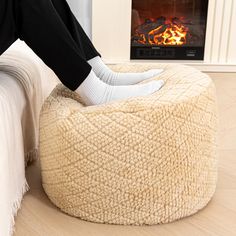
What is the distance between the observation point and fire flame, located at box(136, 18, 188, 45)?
126 inches

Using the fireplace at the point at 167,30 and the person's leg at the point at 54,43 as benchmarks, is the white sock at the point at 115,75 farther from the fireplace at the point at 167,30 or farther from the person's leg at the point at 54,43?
the fireplace at the point at 167,30

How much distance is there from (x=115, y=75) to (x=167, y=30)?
163 centimetres

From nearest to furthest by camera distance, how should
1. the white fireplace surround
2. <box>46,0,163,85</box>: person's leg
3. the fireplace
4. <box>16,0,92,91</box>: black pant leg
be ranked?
<box>16,0,92,91</box>: black pant leg
<box>46,0,163,85</box>: person's leg
the white fireplace surround
the fireplace

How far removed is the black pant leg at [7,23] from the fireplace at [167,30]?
1.88m

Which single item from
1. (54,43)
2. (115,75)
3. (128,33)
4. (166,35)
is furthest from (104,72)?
(166,35)

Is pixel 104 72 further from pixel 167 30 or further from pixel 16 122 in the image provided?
pixel 167 30

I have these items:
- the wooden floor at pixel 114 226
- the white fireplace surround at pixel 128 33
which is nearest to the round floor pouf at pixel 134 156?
the wooden floor at pixel 114 226

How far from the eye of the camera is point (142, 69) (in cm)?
177

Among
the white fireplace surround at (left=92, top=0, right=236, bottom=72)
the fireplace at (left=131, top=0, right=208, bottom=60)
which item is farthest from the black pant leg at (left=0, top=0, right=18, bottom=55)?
the fireplace at (left=131, top=0, right=208, bottom=60)

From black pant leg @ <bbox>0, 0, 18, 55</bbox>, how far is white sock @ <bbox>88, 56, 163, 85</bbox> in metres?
0.36

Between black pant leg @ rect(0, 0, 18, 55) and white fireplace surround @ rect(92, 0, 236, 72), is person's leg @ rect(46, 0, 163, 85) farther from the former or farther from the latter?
white fireplace surround @ rect(92, 0, 236, 72)

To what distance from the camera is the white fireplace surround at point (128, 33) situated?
3057 mm

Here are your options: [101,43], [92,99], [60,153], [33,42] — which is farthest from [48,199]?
[101,43]

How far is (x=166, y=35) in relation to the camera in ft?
10.5
